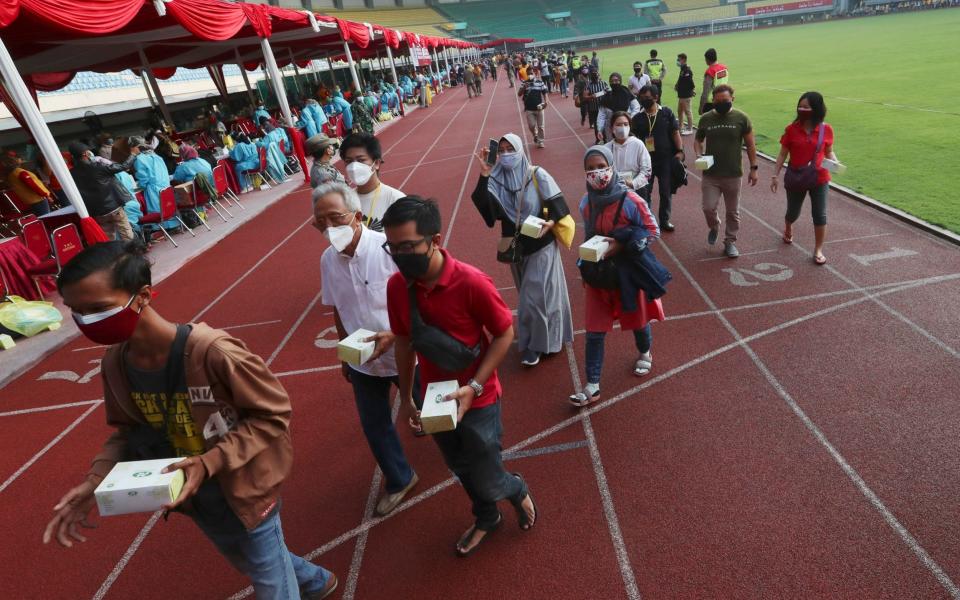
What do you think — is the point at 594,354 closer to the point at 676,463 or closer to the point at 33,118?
the point at 676,463

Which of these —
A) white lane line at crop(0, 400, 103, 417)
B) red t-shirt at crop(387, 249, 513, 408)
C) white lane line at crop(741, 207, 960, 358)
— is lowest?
white lane line at crop(741, 207, 960, 358)

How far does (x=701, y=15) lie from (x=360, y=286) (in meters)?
98.4

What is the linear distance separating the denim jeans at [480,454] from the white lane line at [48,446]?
4.32 meters

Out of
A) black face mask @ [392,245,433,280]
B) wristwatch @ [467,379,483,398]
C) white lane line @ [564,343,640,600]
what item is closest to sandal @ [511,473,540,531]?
white lane line @ [564,343,640,600]

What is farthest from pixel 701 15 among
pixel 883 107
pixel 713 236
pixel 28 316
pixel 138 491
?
pixel 138 491

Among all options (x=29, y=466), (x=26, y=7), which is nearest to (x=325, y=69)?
(x=26, y=7)

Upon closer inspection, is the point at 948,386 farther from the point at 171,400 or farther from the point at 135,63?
the point at 135,63

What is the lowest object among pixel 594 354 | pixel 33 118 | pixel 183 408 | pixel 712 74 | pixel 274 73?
pixel 594 354

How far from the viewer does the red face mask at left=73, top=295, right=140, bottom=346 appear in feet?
6.21

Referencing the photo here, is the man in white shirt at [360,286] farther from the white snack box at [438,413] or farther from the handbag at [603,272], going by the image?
the handbag at [603,272]

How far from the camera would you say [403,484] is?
12.3 feet

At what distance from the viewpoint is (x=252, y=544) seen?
2.28 metres

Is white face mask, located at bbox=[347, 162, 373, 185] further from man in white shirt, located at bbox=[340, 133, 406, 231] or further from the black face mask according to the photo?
the black face mask

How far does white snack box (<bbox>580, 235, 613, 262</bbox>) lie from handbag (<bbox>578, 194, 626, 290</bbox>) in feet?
0.68
